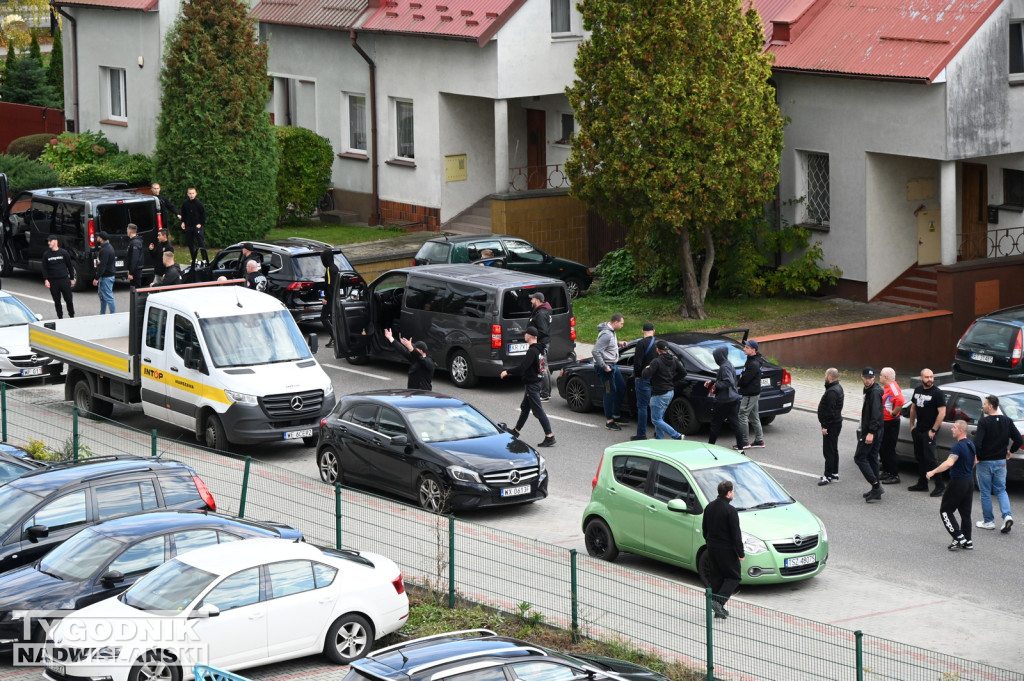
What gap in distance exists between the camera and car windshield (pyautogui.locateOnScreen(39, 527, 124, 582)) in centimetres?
1353

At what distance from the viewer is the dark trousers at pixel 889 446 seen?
753 inches

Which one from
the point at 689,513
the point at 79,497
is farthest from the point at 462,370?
the point at 79,497

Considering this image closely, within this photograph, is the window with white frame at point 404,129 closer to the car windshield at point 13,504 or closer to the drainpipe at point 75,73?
the drainpipe at point 75,73

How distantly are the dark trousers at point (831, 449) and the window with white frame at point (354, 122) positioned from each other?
2220 cm

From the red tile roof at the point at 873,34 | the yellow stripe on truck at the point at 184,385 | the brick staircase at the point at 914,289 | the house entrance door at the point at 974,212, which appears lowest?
the yellow stripe on truck at the point at 184,385

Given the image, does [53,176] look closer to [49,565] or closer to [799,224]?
[799,224]

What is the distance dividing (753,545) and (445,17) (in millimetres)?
22918

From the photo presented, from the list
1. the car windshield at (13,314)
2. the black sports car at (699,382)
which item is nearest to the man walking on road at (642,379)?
the black sports car at (699,382)

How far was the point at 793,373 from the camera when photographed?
1027 inches

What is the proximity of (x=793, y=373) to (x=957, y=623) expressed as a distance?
1206cm

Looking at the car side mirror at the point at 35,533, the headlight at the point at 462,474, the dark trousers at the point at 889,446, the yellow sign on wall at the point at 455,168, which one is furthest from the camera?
the yellow sign on wall at the point at 455,168

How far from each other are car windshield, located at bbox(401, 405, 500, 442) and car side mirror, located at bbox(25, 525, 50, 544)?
487 cm

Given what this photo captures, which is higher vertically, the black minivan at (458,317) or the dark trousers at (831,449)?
the black minivan at (458,317)

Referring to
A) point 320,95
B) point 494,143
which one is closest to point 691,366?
point 494,143
